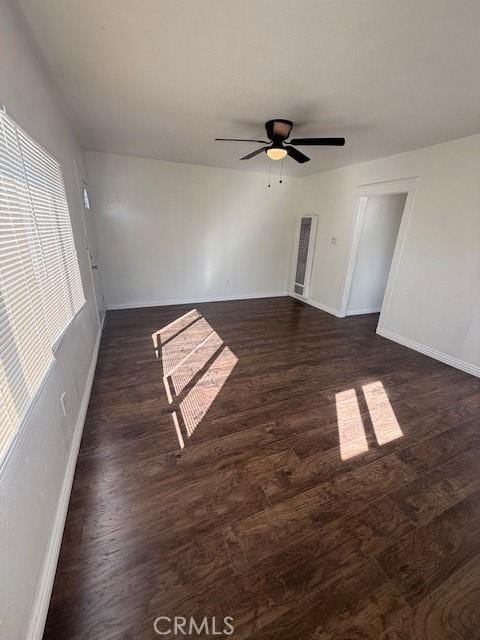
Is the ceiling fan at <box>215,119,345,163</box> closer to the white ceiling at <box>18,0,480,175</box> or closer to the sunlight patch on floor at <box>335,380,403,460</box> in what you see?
the white ceiling at <box>18,0,480,175</box>

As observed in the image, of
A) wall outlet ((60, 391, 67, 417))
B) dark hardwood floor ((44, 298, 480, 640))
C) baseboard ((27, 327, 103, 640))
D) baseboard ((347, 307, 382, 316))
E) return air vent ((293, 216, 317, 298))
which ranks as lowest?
dark hardwood floor ((44, 298, 480, 640))

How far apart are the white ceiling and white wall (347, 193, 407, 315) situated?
1.45 meters

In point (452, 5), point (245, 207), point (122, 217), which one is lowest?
point (122, 217)

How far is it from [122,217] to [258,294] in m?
3.07

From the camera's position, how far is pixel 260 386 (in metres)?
2.62

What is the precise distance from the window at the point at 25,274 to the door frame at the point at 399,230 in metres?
4.01

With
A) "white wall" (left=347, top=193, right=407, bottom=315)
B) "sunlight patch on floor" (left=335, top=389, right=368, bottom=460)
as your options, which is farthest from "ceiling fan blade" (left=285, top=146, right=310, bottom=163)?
"sunlight patch on floor" (left=335, top=389, right=368, bottom=460)

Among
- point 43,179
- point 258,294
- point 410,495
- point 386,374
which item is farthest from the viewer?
point 258,294

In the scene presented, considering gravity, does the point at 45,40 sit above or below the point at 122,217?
above

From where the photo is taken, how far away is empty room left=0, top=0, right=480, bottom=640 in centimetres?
108

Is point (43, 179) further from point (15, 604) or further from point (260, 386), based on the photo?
point (260, 386)

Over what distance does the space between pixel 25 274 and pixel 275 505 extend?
181cm

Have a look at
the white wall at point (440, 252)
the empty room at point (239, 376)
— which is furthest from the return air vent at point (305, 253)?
the empty room at point (239, 376)

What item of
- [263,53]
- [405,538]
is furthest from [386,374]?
[263,53]
